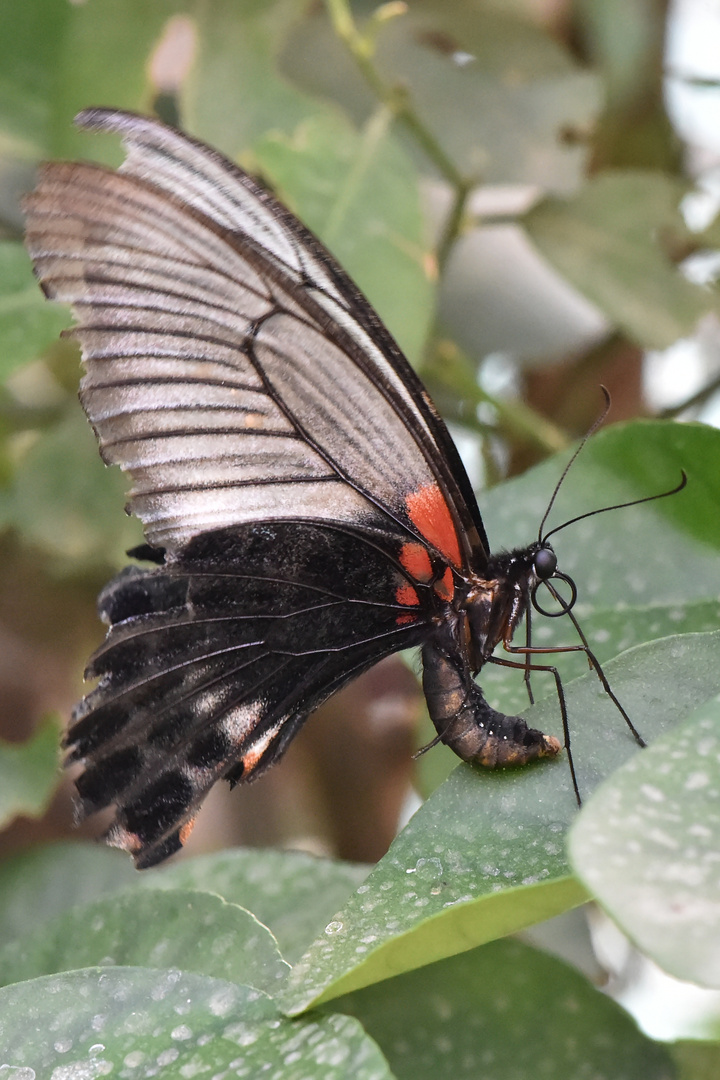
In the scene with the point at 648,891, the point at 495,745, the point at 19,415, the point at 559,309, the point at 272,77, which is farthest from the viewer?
the point at 559,309

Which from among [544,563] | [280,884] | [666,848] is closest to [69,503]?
[280,884]

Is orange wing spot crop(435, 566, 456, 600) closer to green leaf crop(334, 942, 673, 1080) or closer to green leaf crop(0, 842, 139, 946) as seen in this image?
green leaf crop(334, 942, 673, 1080)

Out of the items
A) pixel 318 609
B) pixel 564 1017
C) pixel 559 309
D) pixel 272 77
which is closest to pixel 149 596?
pixel 318 609

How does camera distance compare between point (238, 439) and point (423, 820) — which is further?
point (238, 439)

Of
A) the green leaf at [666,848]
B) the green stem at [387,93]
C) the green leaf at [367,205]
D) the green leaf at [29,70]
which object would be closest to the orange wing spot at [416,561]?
the green leaf at [367,205]

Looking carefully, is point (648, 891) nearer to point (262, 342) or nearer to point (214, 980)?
point (214, 980)

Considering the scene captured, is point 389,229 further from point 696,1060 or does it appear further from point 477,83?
point 696,1060
